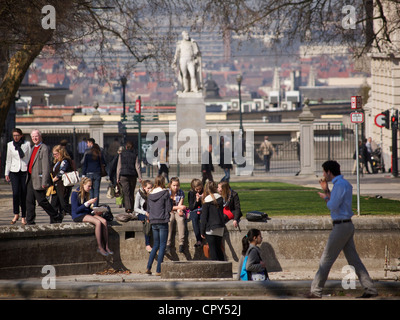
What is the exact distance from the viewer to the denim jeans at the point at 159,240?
1396cm

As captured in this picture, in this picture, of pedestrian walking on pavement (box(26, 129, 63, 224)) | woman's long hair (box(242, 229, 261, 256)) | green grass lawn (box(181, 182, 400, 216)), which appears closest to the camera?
woman's long hair (box(242, 229, 261, 256))

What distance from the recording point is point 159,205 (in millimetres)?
13914

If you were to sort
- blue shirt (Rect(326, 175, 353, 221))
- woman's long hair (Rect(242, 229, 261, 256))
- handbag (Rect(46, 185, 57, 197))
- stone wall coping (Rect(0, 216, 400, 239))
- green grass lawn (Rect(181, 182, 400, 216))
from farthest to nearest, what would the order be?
green grass lawn (Rect(181, 182, 400, 216))
handbag (Rect(46, 185, 57, 197))
stone wall coping (Rect(0, 216, 400, 239))
woman's long hair (Rect(242, 229, 261, 256))
blue shirt (Rect(326, 175, 353, 221))

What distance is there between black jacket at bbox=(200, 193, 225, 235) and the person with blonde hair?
5.23 ft

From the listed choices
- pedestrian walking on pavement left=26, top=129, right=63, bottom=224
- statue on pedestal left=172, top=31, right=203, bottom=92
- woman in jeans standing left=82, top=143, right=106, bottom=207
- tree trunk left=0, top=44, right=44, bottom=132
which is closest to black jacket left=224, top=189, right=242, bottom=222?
pedestrian walking on pavement left=26, top=129, right=63, bottom=224

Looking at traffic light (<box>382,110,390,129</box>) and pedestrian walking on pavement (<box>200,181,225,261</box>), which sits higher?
traffic light (<box>382,110,390,129</box>)

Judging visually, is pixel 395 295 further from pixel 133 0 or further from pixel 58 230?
pixel 133 0

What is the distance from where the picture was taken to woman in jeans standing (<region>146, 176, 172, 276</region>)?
547 inches

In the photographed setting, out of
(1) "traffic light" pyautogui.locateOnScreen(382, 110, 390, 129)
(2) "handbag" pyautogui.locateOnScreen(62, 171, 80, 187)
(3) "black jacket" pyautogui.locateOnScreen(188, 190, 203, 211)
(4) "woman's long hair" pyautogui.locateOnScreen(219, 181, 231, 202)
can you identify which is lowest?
(3) "black jacket" pyautogui.locateOnScreen(188, 190, 203, 211)

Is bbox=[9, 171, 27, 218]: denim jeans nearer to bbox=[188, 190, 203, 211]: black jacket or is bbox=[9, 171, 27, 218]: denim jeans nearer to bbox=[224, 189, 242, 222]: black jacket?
Answer: bbox=[188, 190, 203, 211]: black jacket

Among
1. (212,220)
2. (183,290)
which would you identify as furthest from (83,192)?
(183,290)

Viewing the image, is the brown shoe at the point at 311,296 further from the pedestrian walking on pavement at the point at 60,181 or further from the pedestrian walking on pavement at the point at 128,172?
the pedestrian walking on pavement at the point at 128,172

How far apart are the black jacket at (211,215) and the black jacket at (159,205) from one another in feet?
1.88

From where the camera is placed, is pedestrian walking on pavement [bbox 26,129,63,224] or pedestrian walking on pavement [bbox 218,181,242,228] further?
pedestrian walking on pavement [bbox 26,129,63,224]
